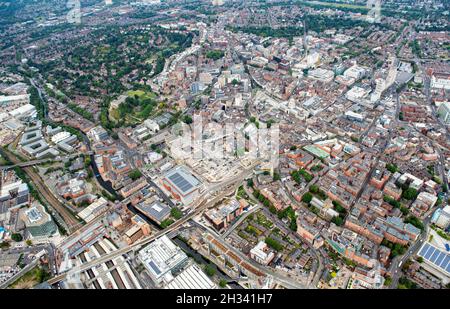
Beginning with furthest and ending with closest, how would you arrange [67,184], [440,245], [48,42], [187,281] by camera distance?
[48,42]
[67,184]
[440,245]
[187,281]

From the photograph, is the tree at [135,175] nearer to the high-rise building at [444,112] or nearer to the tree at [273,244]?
the tree at [273,244]

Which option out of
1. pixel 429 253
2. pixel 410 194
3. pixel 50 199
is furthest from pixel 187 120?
pixel 429 253

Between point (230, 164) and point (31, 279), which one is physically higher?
point (230, 164)

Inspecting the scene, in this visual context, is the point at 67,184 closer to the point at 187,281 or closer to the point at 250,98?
the point at 187,281

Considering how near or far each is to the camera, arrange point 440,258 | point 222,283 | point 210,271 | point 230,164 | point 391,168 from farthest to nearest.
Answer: point 230,164
point 391,168
point 210,271
point 440,258
point 222,283

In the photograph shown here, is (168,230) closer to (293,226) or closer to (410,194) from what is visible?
(293,226)

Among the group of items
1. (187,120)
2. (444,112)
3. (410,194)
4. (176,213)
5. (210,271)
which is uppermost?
(444,112)

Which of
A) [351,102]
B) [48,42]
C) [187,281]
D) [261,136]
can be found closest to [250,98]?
[261,136]

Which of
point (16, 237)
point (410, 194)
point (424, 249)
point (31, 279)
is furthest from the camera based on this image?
point (410, 194)
